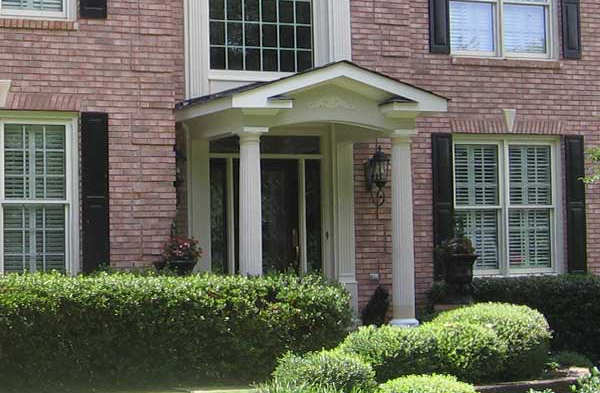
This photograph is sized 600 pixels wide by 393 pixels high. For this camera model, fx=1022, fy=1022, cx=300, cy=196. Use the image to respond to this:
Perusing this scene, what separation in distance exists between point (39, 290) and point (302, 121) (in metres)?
4.07

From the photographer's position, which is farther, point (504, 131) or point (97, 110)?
point (504, 131)

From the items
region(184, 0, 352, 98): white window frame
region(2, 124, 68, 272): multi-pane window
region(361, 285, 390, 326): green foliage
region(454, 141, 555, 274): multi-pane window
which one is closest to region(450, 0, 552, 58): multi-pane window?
region(454, 141, 555, 274): multi-pane window

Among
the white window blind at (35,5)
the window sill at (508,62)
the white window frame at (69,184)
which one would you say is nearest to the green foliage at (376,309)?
the window sill at (508,62)

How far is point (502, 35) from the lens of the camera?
15523 mm

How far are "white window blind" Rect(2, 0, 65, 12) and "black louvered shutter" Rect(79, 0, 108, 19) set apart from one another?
0.33 metres

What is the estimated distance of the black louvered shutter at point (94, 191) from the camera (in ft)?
40.4

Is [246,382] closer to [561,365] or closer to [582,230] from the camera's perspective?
[561,365]

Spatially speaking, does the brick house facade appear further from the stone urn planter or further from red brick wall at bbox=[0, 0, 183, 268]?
the stone urn planter

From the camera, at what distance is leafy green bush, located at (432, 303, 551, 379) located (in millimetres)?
11133

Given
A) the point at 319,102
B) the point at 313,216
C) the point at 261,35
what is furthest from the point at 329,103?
the point at 313,216

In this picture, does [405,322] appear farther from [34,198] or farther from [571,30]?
[571,30]

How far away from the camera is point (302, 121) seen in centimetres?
1275

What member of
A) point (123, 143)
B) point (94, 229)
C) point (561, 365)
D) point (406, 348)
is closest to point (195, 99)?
point (123, 143)

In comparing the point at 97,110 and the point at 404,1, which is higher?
the point at 404,1
